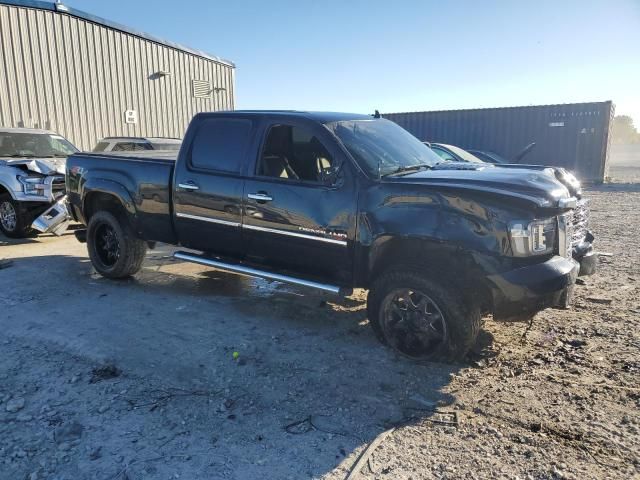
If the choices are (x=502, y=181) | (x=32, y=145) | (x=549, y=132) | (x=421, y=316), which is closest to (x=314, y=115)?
(x=502, y=181)

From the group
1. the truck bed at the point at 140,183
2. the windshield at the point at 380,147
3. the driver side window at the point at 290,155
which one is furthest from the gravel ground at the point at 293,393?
the windshield at the point at 380,147

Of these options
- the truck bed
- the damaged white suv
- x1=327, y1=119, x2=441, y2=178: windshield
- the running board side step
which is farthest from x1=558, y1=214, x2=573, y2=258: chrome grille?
the damaged white suv

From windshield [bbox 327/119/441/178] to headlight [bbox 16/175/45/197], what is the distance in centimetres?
600

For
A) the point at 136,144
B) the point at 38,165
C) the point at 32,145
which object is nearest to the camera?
the point at 38,165

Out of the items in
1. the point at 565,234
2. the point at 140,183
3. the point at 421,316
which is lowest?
the point at 421,316

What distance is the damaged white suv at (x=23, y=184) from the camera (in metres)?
8.21

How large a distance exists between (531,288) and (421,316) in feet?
2.74

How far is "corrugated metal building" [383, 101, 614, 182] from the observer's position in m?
18.6

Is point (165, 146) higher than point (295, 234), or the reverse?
point (165, 146)

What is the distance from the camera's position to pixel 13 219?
8562mm

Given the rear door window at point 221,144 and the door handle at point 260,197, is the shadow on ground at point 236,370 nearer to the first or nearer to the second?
the door handle at point 260,197

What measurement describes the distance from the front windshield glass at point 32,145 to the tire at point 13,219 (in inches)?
40.6

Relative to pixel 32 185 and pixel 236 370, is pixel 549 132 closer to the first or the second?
pixel 32 185

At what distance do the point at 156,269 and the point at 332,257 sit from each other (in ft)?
11.5
